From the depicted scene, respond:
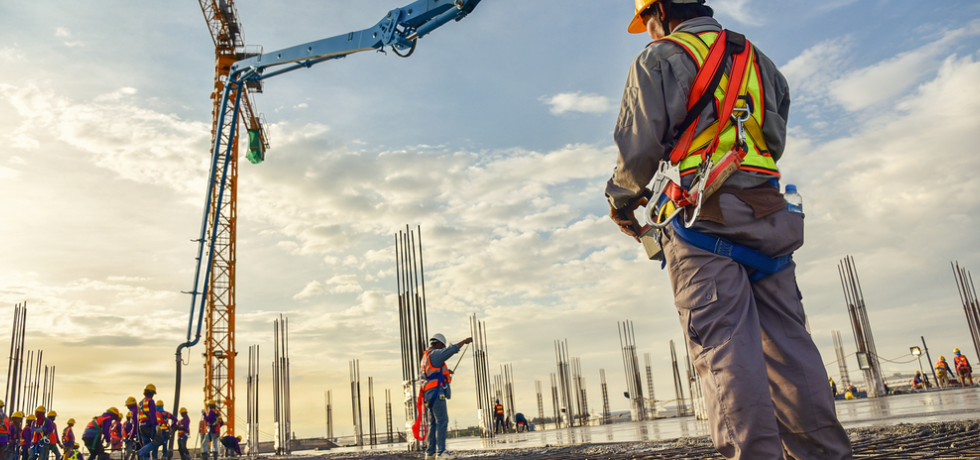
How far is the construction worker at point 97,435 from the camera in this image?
12281mm

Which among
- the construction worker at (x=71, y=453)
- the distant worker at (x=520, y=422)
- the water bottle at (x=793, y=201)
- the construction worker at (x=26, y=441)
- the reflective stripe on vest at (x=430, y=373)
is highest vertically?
the water bottle at (x=793, y=201)

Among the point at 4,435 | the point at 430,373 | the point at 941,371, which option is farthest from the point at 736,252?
the point at 941,371

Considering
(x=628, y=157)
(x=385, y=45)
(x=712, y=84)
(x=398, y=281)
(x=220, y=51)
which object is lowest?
(x=628, y=157)

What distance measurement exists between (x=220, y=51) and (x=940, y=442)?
31.1 metres

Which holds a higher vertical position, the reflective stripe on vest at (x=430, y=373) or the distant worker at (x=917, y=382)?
the reflective stripe on vest at (x=430, y=373)

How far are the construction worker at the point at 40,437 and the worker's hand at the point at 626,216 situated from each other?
1649 cm

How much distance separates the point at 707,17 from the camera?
6.51 ft

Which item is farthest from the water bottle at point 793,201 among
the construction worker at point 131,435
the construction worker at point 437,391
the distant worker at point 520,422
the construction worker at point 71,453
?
the distant worker at point 520,422

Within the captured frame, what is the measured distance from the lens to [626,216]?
1997 millimetres

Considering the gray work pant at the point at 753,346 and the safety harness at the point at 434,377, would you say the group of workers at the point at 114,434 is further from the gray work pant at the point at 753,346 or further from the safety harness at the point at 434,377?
the gray work pant at the point at 753,346

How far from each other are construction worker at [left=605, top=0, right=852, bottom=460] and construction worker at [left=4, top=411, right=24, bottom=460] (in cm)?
1549

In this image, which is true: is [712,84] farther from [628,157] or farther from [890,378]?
[890,378]

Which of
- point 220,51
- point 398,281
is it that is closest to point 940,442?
point 398,281

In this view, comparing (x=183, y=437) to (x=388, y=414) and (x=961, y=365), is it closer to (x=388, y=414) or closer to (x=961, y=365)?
(x=388, y=414)
